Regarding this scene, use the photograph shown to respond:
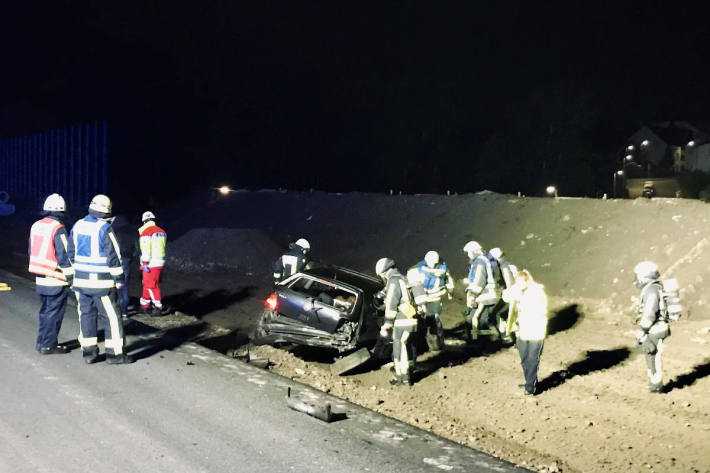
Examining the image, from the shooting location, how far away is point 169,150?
58.7m

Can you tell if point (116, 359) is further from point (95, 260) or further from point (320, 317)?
point (320, 317)

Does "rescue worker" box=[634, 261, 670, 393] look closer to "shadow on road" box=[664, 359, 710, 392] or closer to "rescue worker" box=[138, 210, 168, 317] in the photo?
"shadow on road" box=[664, 359, 710, 392]

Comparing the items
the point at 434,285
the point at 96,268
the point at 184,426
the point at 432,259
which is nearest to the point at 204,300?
the point at 434,285

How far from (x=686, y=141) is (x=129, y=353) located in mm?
72811

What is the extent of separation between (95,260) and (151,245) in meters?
4.51

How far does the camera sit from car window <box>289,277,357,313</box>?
9.81 metres

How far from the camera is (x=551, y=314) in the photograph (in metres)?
15.6

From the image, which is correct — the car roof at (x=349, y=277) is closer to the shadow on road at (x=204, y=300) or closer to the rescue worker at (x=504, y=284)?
the rescue worker at (x=504, y=284)

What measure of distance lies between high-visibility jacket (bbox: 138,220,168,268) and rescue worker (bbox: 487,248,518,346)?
6.17 meters

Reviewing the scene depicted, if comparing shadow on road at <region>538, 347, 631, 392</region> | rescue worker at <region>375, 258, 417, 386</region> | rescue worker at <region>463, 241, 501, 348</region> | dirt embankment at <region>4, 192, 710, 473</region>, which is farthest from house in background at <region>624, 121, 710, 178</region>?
rescue worker at <region>375, 258, 417, 386</region>

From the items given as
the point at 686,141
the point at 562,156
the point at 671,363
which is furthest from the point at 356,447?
the point at 686,141

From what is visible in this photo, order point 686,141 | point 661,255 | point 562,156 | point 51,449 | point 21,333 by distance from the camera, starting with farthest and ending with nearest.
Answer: point 686,141 < point 562,156 < point 661,255 < point 21,333 < point 51,449

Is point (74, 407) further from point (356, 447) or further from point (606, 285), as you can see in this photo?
point (606, 285)

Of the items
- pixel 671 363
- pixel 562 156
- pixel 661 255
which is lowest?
pixel 671 363
